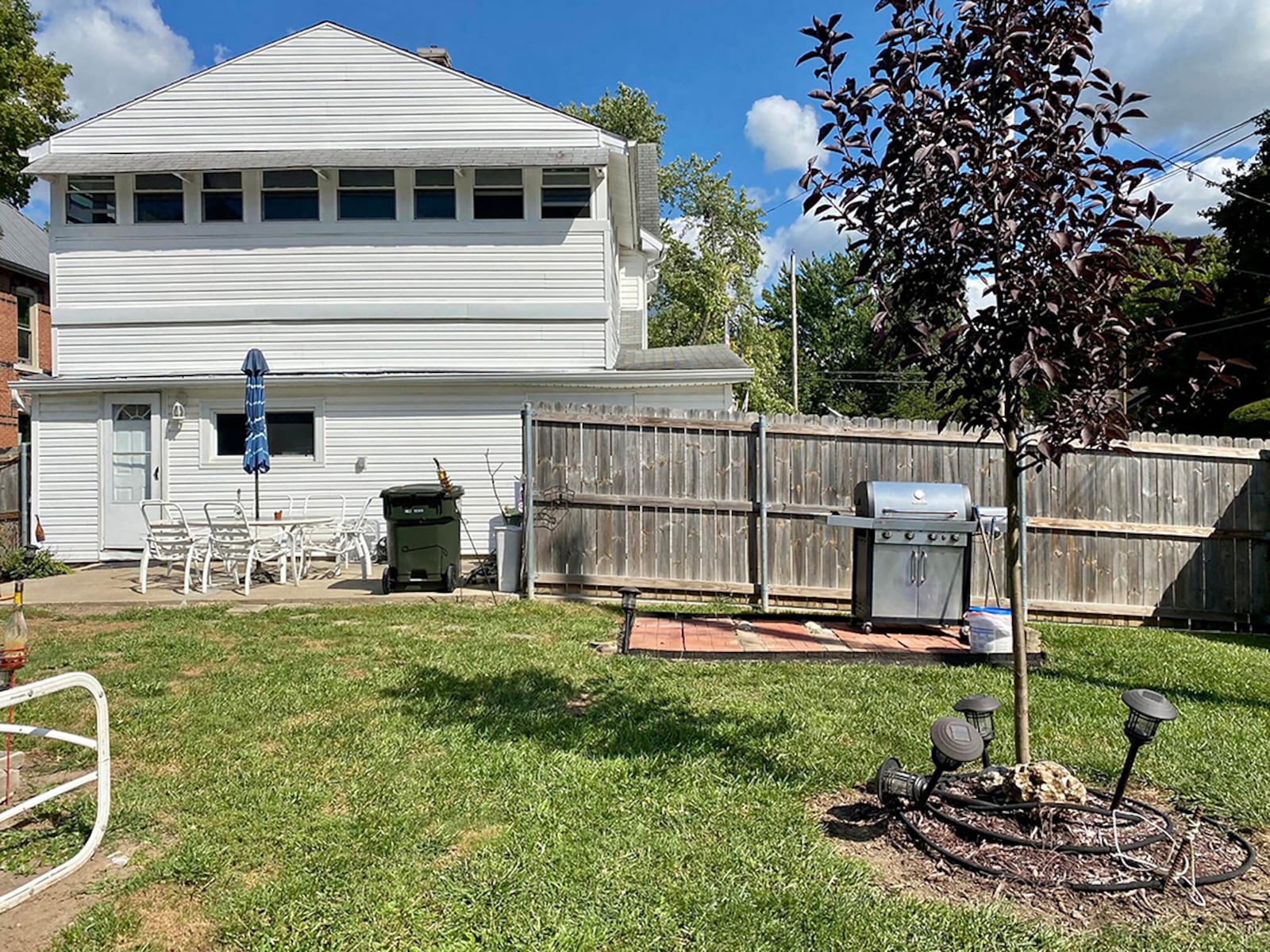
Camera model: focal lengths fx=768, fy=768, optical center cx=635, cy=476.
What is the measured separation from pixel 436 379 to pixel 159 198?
5.44 metres

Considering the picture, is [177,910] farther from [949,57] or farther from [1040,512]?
[1040,512]

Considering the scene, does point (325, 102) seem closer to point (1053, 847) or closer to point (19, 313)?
point (1053, 847)

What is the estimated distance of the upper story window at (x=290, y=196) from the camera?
1209 cm

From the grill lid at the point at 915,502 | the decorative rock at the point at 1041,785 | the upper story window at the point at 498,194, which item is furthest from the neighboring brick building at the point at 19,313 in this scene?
the decorative rock at the point at 1041,785

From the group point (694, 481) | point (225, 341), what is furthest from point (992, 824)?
point (225, 341)

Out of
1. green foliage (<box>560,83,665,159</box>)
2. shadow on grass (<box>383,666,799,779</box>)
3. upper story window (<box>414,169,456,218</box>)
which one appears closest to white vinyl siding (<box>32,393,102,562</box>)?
upper story window (<box>414,169,456,218</box>)

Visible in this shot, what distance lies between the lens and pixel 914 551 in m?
6.40

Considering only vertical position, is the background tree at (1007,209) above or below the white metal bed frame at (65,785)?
above

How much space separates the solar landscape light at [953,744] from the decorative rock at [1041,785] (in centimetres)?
43

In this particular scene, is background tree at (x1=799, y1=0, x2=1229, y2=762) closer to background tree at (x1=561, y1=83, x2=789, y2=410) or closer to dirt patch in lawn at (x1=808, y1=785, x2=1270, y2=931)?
dirt patch in lawn at (x1=808, y1=785, x2=1270, y2=931)

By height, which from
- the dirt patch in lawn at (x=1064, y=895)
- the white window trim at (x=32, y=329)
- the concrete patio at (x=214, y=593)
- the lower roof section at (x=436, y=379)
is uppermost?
the white window trim at (x=32, y=329)

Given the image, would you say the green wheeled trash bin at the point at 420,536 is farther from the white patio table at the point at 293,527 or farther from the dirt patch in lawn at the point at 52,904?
the dirt patch in lawn at the point at 52,904

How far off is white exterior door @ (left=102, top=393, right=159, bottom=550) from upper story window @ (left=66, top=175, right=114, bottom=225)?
116 inches

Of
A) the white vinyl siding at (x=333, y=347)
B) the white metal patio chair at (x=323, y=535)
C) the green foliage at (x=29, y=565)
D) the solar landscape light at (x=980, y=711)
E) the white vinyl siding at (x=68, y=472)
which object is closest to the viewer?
the solar landscape light at (x=980, y=711)
